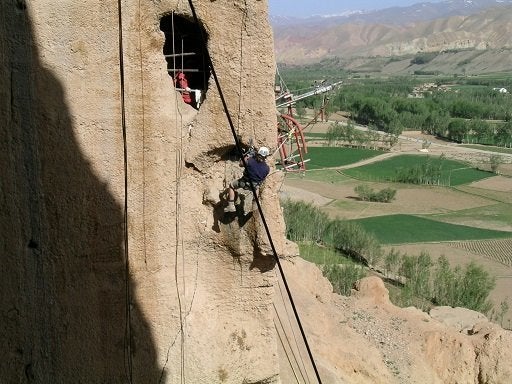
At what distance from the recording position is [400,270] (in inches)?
1238

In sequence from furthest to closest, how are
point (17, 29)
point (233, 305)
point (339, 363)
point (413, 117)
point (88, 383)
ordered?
point (413, 117)
point (339, 363)
point (233, 305)
point (88, 383)
point (17, 29)

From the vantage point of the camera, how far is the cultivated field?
39.0 m

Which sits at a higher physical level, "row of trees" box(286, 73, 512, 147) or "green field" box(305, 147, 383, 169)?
"row of trees" box(286, 73, 512, 147)

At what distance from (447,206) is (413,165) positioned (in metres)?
14.8

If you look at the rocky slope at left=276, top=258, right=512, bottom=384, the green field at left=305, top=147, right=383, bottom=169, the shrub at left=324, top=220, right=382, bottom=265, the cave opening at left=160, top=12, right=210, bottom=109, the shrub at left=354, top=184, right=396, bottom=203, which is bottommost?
the shrub at left=354, top=184, right=396, bottom=203

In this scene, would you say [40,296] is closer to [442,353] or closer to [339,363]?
[339,363]

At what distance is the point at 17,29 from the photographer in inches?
285

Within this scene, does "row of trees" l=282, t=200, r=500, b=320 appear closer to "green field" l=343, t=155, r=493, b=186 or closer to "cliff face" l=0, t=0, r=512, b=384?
"cliff face" l=0, t=0, r=512, b=384

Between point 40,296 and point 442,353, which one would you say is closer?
point 40,296

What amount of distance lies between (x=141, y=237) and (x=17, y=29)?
3.09 m

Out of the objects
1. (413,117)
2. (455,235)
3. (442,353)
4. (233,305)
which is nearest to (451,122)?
(413,117)

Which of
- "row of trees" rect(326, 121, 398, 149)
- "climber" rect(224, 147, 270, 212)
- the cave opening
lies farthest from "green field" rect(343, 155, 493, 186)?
"climber" rect(224, 147, 270, 212)

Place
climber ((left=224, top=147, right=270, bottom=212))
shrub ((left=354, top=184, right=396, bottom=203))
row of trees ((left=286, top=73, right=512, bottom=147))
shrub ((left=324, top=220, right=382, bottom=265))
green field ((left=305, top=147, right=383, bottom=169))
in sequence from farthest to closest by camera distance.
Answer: row of trees ((left=286, top=73, right=512, bottom=147)) < green field ((left=305, top=147, right=383, bottom=169)) < shrub ((left=354, top=184, right=396, bottom=203)) < shrub ((left=324, top=220, right=382, bottom=265)) < climber ((left=224, top=147, right=270, bottom=212))

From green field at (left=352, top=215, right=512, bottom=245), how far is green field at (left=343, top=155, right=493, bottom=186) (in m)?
14.1
